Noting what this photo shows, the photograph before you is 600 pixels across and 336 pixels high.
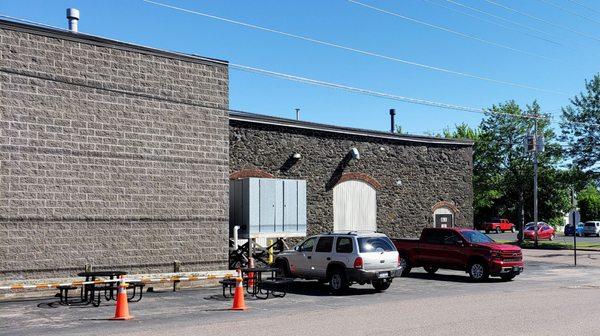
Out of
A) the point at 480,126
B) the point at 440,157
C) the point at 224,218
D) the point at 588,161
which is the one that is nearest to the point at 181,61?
the point at 224,218

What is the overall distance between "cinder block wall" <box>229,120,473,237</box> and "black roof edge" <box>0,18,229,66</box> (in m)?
3.95

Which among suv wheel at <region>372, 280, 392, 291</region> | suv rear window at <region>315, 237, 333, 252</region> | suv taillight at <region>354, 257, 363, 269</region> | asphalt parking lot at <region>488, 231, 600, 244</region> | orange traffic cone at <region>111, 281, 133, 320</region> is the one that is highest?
suv rear window at <region>315, 237, 333, 252</region>

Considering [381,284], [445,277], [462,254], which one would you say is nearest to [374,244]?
[381,284]

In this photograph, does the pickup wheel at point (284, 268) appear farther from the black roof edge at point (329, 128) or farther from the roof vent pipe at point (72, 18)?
the roof vent pipe at point (72, 18)

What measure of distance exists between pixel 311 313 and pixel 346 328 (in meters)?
2.40

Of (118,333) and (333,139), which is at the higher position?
(333,139)

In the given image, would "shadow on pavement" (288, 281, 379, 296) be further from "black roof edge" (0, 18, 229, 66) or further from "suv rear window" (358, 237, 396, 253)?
"black roof edge" (0, 18, 229, 66)

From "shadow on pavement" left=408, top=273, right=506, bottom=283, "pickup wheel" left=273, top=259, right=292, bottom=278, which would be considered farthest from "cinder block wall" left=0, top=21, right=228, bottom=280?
"shadow on pavement" left=408, top=273, right=506, bottom=283

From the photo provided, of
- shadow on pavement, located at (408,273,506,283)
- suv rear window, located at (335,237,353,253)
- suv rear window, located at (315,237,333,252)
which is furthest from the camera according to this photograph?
shadow on pavement, located at (408,273,506,283)

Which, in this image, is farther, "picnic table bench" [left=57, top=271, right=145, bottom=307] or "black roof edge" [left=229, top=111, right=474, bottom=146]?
"black roof edge" [left=229, top=111, right=474, bottom=146]

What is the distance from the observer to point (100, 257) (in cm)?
1789

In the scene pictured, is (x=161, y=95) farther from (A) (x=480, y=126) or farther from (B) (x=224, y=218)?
(A) (x=480, y=126)

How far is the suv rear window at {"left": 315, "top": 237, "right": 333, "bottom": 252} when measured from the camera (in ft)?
62.7

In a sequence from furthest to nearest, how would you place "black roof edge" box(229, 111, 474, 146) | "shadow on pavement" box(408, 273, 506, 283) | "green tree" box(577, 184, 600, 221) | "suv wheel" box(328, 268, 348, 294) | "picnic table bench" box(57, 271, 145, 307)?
1. "green tree" box(577, 184, 600, 221)
2. "black roof edge" box(229, 111, 474, 146)
3. "shadow on pavement" box(408, 273, 506, 283)
4. "suv wheel" box(328, 268, 348, 294)
5. "picnic table bench" box(57, 271, 145, 307)
